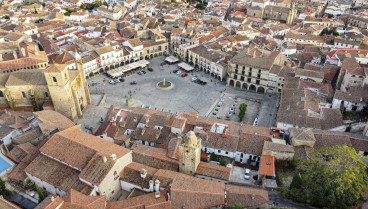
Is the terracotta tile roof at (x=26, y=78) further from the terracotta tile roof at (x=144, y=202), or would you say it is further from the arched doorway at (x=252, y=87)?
the arched doorway at (x=252, y=87)

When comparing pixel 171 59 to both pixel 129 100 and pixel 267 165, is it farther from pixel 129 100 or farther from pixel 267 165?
pixel 267 165

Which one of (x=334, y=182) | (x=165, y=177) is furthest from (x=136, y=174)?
(x=334, y=182)

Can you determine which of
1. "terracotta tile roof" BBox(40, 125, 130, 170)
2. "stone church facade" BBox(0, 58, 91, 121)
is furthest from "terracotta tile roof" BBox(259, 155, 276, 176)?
"stone church facade" BBox(0, 58, 91, 121)

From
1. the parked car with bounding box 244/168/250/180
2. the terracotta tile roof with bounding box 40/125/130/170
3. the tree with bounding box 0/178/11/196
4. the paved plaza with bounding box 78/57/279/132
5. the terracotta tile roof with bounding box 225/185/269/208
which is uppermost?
the terracotta tile roof with bounding box 40/125/130/170

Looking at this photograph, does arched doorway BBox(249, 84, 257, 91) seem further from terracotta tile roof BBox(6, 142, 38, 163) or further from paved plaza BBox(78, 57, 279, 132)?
terracotta tile roof BBox(6, 142, 38, 163)

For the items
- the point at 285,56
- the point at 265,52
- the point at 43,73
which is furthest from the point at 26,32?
the point at 285,56

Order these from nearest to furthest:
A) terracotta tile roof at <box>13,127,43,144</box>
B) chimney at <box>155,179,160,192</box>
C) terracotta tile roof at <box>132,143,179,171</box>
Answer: chimney at <box>155,179,160,192</box> → terracotta tile roof at <box>132,143,179,171</box> → terracotta tile roof at <box>13,127,43,144</box>
